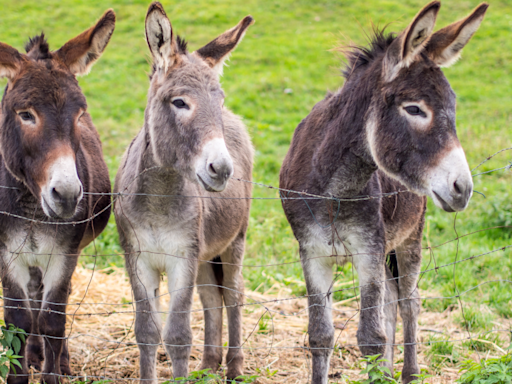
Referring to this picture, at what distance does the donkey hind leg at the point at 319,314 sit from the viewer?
325 cm

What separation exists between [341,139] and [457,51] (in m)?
0.85

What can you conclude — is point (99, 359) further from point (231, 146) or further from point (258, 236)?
point (258, 236)

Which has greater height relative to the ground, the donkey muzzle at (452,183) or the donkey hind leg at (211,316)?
the donkey muzzle at (452,183)

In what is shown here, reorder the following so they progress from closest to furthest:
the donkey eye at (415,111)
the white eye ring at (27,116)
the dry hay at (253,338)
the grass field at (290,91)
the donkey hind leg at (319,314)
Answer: the donkey eye at (415,111) < the white eye ring at (27,116) < the donkey hind leg at (319,314) < the dry hay at (253,338) < the grass field at (290,91)

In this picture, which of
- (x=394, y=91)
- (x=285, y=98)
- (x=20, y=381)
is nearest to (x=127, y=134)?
(x=285, y=98)

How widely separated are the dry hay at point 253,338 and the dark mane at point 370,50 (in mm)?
1749

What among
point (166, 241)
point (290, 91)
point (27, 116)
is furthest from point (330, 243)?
point (290, 91)

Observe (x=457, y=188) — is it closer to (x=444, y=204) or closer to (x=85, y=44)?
(x=444, y=204)

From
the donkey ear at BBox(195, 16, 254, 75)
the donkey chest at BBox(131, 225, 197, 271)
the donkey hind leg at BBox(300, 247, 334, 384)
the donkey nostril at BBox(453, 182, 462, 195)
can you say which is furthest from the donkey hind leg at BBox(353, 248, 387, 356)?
the donkey ear at BBox(195, 16, 254, 75)

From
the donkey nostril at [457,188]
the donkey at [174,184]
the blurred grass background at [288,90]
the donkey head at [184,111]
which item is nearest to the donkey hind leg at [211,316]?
the donkey at [174,184]

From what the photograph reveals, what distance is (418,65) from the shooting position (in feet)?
9.23

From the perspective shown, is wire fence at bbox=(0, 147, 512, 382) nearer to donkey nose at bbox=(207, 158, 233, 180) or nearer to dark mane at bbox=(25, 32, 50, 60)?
donkey nose at bbox=(207, 158, 233, 180)

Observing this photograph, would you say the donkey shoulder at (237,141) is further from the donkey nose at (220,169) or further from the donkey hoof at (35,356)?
the donkey hoof at (35,356)

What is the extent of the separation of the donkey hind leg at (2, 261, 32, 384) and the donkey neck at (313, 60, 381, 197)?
2.09 meters
